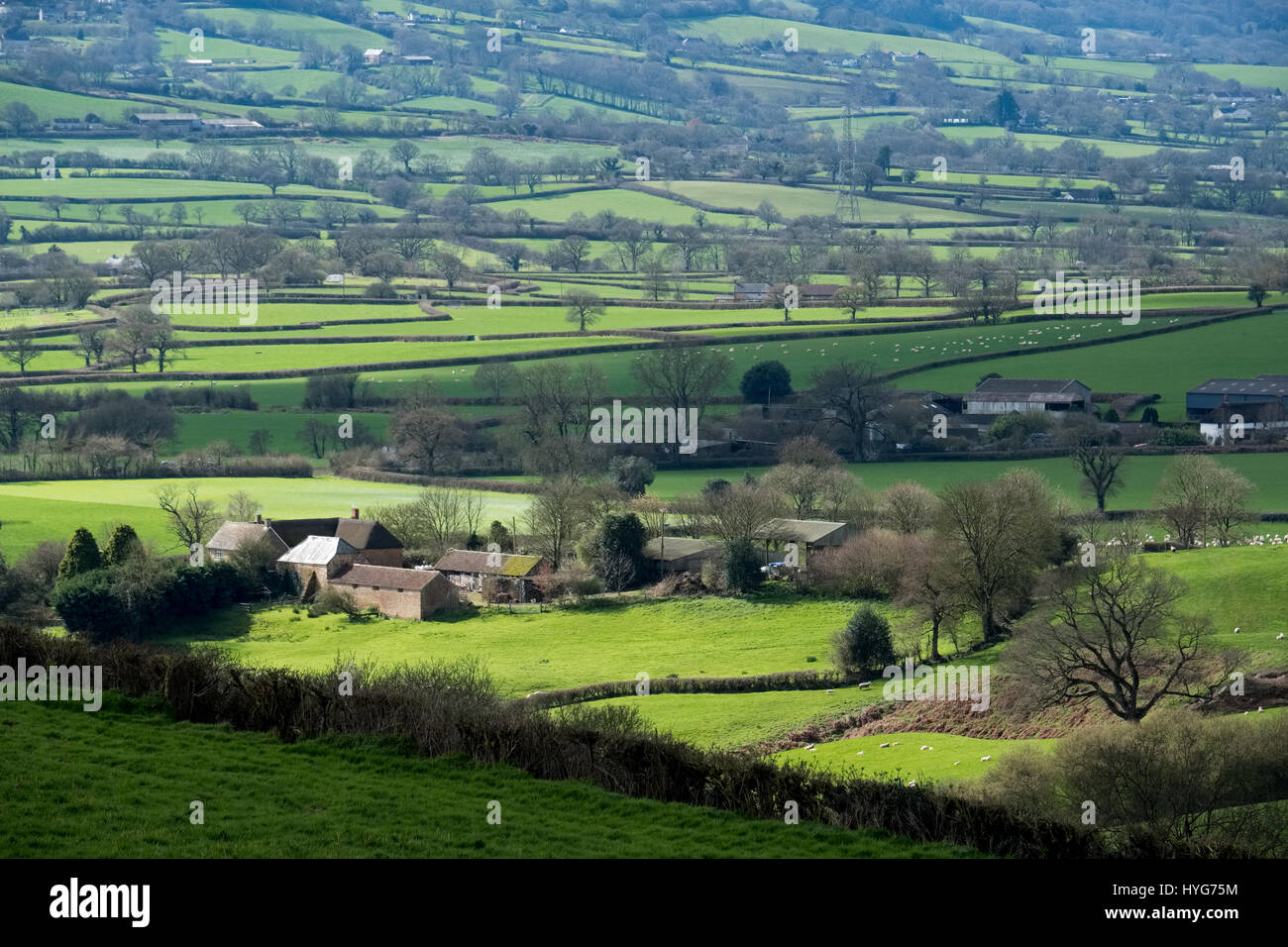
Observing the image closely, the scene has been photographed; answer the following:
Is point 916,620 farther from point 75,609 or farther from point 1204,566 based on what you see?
point 75,609

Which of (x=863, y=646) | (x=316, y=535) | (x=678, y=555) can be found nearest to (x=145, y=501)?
(x=316, y=535)

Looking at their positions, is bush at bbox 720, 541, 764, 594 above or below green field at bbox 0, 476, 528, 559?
below

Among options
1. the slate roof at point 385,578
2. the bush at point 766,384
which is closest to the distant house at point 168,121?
the bush at point 766,384

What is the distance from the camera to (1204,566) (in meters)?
48.1

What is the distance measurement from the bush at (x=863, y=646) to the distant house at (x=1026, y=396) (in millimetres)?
37901

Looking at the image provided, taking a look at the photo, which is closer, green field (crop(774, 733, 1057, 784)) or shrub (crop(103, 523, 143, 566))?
green field (crop(774, 733, 1057, 784))

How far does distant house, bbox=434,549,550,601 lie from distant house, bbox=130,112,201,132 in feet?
449

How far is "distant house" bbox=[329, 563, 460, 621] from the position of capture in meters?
53.5

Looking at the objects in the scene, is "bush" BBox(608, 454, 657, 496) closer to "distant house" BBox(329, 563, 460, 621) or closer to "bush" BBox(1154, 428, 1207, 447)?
"distant house" BBox(329, 563, 460, 621)

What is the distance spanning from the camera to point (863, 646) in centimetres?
4375

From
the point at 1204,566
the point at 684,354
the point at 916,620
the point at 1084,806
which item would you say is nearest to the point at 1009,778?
the point at 1084,806

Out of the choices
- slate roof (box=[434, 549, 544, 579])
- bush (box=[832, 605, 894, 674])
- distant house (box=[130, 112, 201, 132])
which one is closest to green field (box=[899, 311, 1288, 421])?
slate roof (box=[434, 549, 544, 579])

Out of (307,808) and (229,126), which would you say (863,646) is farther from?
(229,126)

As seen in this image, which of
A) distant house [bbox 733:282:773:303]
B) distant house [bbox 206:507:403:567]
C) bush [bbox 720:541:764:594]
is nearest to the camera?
bush [bbox 720:541:764:594]
